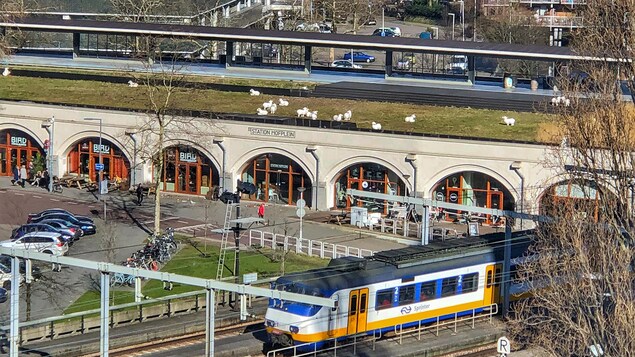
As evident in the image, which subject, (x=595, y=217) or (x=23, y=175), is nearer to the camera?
(x=595, y=217)

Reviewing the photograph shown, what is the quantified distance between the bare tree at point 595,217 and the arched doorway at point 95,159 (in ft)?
82.9

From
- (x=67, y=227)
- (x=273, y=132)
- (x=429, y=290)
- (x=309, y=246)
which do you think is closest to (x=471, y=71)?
(x=273, y=132)

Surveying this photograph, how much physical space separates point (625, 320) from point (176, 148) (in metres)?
31.1

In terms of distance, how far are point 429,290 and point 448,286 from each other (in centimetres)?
65

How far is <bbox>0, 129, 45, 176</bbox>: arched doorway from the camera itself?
54.5 m

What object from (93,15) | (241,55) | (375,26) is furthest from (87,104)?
(375,26)

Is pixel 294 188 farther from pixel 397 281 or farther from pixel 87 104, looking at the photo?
pixel 397 281

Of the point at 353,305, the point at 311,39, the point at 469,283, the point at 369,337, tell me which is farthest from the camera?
A: the point at 311,39

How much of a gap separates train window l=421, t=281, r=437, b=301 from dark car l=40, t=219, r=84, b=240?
14.8 meters

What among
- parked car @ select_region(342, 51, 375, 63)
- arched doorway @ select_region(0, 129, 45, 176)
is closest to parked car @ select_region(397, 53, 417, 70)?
parked car @ select_region(342, 51, 375, 63)

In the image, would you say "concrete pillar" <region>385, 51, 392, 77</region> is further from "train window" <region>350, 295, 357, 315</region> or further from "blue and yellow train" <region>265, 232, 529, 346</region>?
"train window" <region>350, 295, 357, 315</region>

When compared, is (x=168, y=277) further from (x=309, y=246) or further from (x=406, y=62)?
(x=406, y=62)

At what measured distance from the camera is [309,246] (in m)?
42.5

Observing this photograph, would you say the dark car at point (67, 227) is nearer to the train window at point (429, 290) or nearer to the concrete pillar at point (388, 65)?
the train window at point (429, 290)
